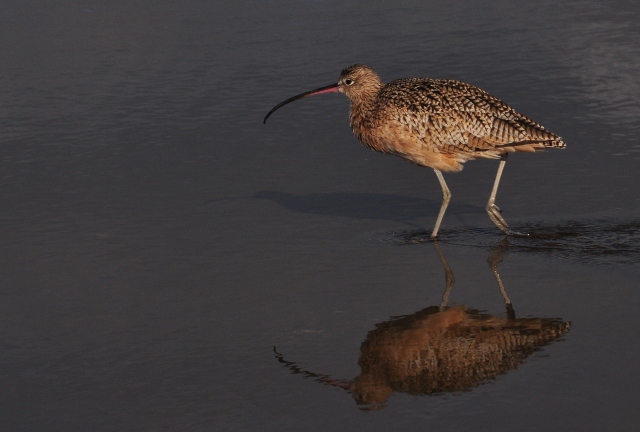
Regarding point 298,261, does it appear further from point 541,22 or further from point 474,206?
point 541,22

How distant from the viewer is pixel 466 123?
350 inches

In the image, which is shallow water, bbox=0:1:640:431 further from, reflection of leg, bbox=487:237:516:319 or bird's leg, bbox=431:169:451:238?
bird's leg, bbox=431:169:451:238

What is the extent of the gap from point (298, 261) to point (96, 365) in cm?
190

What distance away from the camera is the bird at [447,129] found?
8.84 meters

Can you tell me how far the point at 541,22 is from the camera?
13242 mm

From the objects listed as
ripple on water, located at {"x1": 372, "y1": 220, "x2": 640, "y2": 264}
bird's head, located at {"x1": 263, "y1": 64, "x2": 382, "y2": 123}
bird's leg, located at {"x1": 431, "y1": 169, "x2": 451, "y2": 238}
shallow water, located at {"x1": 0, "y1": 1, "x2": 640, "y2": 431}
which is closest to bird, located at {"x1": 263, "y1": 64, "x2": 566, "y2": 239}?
bird's leg, located at {"x1": 431, "y1": 169, "x2": 451, "y2": 238}

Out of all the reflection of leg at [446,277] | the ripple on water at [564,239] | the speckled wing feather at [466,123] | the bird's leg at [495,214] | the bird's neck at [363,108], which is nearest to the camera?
the reflection of leg at [446,277]

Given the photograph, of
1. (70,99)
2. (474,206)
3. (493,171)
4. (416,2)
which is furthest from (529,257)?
(416,2)

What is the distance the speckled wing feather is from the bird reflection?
182 centimetres

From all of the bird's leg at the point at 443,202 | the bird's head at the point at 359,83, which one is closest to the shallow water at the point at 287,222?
the bird's leg at the point at 443,202

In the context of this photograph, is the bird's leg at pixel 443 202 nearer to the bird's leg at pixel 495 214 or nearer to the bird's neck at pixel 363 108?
the bird's leg at pixel 495 214

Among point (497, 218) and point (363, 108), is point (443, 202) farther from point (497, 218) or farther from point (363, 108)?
point (363, 108)

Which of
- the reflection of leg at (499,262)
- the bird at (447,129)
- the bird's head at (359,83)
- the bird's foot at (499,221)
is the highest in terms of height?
the bird's head at (359,83)

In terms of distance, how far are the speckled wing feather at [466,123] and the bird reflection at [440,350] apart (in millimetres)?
1817
